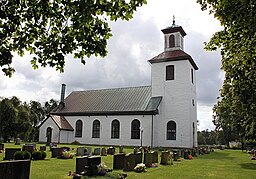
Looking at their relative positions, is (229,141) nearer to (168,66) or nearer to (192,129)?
(192,129)

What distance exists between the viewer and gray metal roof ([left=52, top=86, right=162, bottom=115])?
3359 centimetres

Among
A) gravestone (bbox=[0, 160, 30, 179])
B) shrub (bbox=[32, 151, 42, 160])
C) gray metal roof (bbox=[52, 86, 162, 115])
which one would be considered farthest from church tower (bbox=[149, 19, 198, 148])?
gravestone (bbox=[0, 160, 30, 179])

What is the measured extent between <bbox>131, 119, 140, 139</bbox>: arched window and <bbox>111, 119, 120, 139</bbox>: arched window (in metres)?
2.27

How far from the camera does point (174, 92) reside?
109 ft

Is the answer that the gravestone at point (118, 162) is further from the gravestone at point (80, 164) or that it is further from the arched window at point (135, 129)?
the arched window at point (135, 129)

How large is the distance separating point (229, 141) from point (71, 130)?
32.8 m

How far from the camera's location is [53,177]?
9164 mm

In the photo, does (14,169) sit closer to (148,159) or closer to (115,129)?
(148,159)

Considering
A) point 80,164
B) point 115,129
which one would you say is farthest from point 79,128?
point 80,164

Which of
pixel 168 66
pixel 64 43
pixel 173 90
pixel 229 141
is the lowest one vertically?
pixel 229 141

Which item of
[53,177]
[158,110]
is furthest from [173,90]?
[53,177]

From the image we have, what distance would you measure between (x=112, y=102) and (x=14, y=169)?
30.3 meters

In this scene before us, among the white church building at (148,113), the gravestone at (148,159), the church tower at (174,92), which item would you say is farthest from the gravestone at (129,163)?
the church tower at (174,92)

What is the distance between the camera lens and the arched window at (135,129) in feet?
108
